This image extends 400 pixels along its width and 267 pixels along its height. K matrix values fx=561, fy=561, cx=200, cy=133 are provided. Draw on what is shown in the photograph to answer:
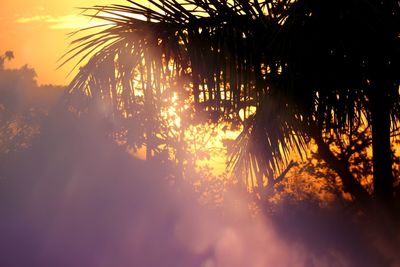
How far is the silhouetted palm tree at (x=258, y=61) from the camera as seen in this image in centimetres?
374

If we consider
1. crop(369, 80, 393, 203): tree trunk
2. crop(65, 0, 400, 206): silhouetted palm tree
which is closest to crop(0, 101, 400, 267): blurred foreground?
crop(369, 80, 393, 203): tree trunk

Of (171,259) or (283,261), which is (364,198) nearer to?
(283,261)

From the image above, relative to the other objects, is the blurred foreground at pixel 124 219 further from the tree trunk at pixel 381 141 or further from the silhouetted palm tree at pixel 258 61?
the silhouetted palm tree at pixel 258 61

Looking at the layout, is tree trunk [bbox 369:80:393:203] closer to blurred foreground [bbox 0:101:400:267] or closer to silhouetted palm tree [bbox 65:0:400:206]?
silhouetted palm tree [bbox 65:0:400:206]

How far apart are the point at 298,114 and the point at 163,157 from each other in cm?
2148

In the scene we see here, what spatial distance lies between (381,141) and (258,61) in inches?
51.9

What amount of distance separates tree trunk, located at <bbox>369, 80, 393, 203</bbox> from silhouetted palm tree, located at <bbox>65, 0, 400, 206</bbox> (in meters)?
0.02

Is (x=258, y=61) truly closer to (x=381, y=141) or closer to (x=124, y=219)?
(x=381, y=141)

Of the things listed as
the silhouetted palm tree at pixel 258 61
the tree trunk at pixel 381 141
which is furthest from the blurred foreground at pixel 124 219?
the silhouetted palm tree at pixel 258 61

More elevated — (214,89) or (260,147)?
(214,89)

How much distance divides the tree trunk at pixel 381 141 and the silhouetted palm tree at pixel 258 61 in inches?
0.7

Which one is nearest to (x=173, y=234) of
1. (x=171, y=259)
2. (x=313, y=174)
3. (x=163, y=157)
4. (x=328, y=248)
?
(x=171, y=259)

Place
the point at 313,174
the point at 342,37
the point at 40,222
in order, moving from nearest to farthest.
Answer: the point at 342,37, the point at 313,174, the point at 40,222

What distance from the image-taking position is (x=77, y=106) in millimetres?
4266
